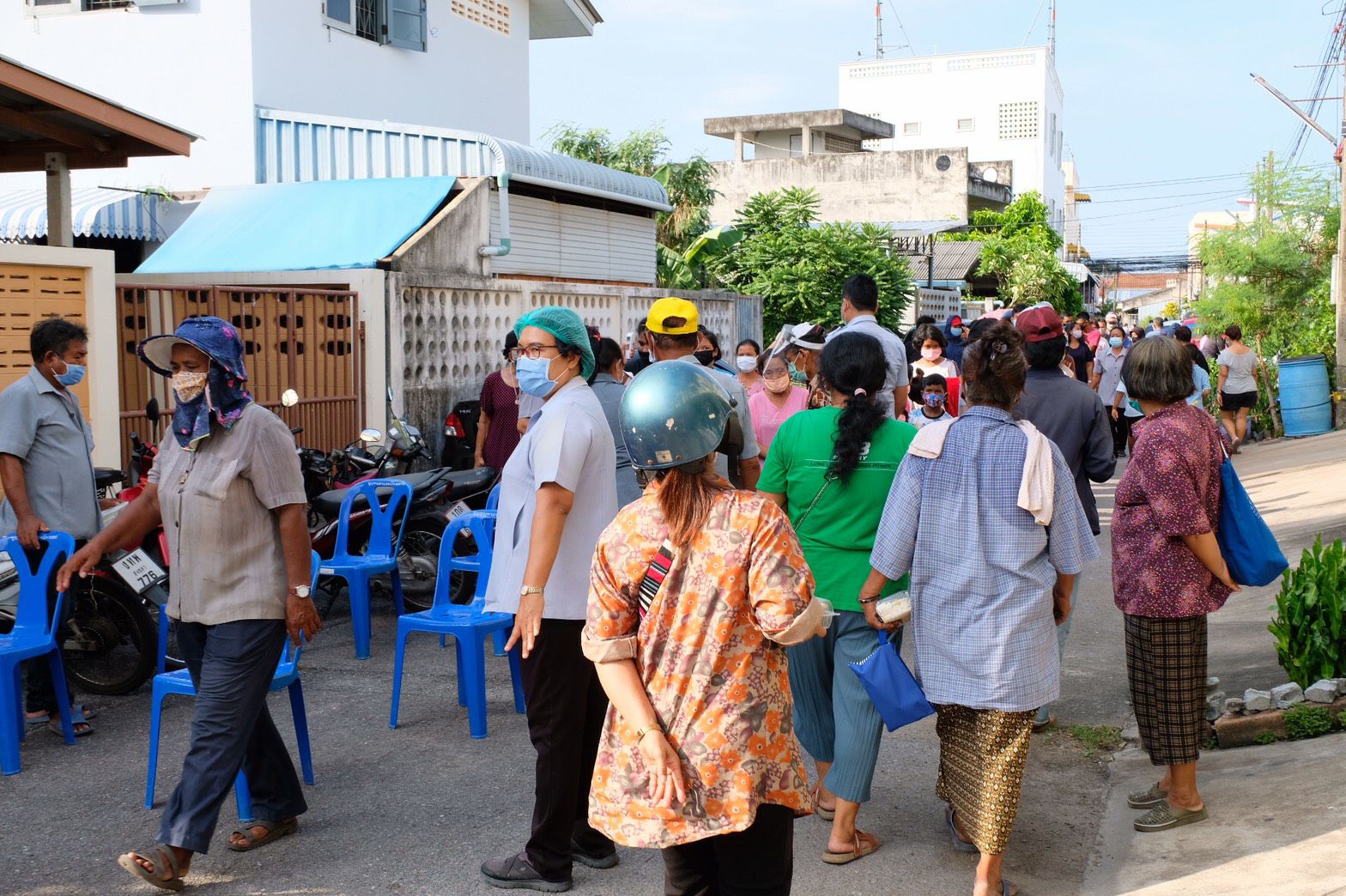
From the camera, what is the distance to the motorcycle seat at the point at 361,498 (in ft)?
26.6

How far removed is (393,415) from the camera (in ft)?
37.7

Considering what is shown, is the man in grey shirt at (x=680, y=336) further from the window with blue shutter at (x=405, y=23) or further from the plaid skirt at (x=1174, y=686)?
the window with blue shutter at (x=405, y=23)

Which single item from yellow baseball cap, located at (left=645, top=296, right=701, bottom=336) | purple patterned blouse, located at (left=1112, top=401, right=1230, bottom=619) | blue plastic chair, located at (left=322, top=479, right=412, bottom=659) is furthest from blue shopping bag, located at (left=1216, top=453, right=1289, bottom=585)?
blue plastic chair, located at (left=322, top=479, right=412, bottom=659)

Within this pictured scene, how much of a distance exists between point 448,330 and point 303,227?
1.90 meters

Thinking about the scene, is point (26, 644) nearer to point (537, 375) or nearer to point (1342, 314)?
point (537, 375)

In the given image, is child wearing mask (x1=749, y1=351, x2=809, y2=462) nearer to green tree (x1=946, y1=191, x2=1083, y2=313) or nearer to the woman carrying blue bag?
the woman carrying blue bag

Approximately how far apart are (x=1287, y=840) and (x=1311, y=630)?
5.51ft

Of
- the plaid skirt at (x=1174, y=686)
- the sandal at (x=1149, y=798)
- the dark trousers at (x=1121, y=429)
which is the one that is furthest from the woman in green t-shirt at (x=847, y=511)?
the dark trousers at (x=1121, y=429)

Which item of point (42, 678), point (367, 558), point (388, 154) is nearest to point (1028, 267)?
point (388, 154)

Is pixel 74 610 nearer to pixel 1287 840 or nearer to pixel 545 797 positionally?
pixel 545 797

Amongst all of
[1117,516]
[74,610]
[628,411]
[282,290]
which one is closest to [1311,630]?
[1117,516]

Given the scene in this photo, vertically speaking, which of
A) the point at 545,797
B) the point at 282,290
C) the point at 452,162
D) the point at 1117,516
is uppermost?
the point at 452,162

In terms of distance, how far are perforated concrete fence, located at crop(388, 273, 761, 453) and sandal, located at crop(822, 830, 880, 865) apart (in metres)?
7.84

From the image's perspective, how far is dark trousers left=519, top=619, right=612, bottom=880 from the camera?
411 cm
